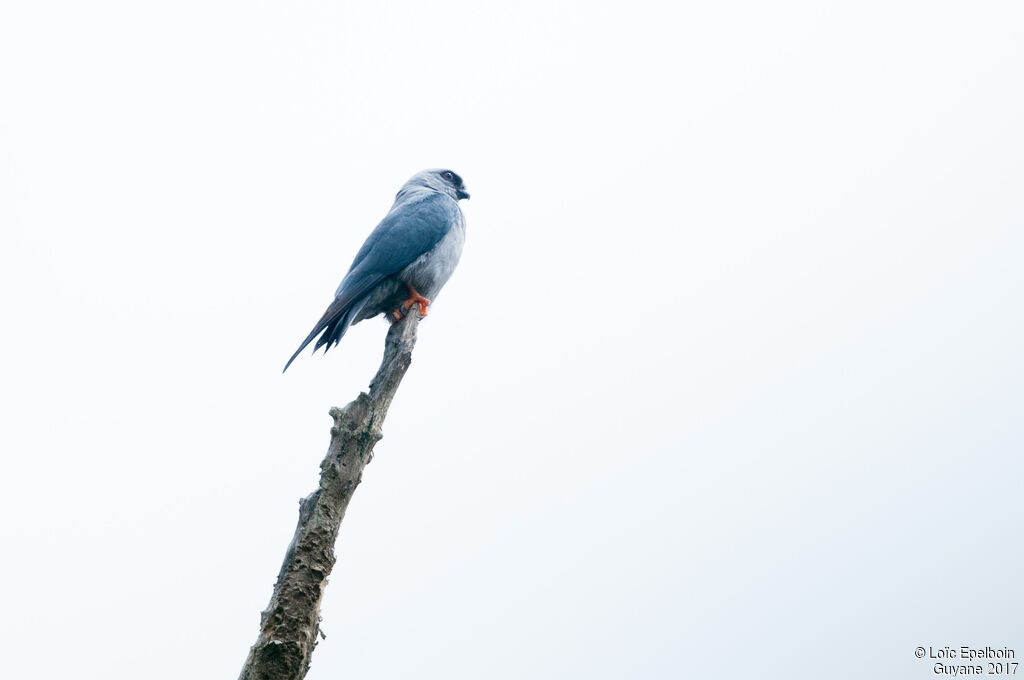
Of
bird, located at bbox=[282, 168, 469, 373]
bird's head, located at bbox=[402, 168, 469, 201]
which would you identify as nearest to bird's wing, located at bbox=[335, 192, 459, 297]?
bird, located at bbox=[282, 168, 469, 373]

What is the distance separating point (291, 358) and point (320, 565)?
2.26 metres

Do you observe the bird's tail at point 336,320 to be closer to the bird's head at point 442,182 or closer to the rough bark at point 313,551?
the rough bark at point 313,551

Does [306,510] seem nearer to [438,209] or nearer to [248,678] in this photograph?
[248,678]

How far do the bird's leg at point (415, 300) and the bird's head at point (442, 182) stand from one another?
2058 millimetres

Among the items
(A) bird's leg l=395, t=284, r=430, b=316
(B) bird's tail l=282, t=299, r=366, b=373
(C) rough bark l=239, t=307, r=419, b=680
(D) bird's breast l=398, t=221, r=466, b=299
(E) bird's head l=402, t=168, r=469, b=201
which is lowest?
(C) rough bark l=239, t=307, r=419, b=680

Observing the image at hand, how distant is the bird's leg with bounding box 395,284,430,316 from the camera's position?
7173mm

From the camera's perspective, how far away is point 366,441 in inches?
177

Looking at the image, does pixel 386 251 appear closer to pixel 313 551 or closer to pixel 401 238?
pixel 401 238

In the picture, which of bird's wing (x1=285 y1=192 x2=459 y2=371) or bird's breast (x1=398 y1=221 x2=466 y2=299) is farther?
bird's breast (x1=398 y1=221 x2=466 y2=299)

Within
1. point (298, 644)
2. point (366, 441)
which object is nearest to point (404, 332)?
point (366, 441)

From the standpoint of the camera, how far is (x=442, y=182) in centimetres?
952

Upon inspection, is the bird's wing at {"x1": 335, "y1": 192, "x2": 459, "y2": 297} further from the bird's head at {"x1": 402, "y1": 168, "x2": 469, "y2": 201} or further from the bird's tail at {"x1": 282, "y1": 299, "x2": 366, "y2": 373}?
the bird's head at {"x1": 402, "y1": 168, "x2": 469, "y2": 201}

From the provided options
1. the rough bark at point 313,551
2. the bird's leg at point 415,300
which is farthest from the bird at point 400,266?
the rough bark at point 313,551

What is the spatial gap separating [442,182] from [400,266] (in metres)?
2.55
